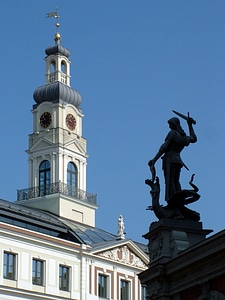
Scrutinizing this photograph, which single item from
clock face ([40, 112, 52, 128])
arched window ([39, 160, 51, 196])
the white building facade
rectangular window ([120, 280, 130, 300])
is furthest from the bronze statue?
clock face ([40, 112, 52, 128])

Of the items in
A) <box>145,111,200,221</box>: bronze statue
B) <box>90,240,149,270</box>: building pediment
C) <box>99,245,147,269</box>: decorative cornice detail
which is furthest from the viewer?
<box>99,245,147,269</box>: decorative cornice detail

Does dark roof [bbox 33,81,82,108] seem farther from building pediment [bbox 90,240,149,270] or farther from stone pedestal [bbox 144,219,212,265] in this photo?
stone pedestal [bbox 144,219,212,265]

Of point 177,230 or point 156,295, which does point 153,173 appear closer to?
point 177,230

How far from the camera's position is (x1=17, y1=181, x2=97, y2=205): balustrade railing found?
62.2 metres

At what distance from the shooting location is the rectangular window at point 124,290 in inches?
2228

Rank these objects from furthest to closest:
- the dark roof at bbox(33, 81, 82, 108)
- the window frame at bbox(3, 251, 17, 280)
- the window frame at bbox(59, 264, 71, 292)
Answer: the dark roof at bbox(33, 81, 82, 108)
the window frame at bbox(59, 264, 71, 292)
the window frame at bbox(3, 251, 17, 280)

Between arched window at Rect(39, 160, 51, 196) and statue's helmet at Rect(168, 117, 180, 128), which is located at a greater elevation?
arched window at Rect(39, 160, 51, 196)

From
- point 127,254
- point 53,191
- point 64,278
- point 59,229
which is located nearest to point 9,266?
point 64,278

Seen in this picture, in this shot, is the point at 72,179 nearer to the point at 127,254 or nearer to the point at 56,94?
the point at 56,94

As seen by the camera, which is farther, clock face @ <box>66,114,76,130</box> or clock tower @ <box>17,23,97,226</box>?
clock face @ <box>66,114,76,130</box>

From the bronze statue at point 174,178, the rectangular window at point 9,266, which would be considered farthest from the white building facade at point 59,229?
the bronze statue at point 174,178

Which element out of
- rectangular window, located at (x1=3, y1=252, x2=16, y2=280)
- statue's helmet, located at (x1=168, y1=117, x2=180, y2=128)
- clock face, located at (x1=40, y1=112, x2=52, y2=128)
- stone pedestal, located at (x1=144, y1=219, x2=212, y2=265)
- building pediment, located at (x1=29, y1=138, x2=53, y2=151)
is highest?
clock face, located at (x1=40, y1=112, x2=52, y2=128)

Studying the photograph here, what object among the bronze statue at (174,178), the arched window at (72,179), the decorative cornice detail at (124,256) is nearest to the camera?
the bronze statue at (174,178)

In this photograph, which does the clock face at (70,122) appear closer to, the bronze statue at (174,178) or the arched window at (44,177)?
the arched window at (44,177)
